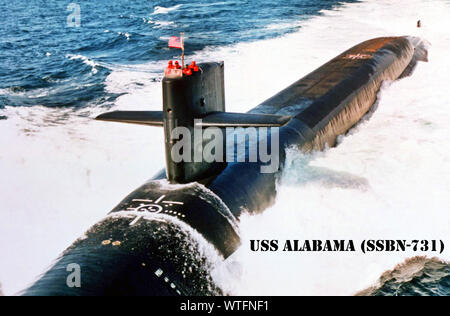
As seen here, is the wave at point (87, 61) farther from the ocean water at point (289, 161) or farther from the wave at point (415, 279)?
the wave at point (415, 279)

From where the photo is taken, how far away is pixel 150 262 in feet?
17.4

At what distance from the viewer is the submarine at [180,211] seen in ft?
16.9

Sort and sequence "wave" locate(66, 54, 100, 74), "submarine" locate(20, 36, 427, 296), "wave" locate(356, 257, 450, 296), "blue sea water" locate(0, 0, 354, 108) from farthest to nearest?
"wave" locate(66, 54, 100, 74), "blue sea water" locate(0, 0, 354, 108), "wave" locate(356, 257, 450, 296), "submarine" locate(20, 36, 427, 296)

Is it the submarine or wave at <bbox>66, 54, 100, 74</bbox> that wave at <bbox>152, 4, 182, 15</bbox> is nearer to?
wave at <bbox>66, 54, 100, 74</bbox>

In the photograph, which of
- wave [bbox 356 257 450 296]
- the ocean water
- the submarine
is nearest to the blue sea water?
the ocean water

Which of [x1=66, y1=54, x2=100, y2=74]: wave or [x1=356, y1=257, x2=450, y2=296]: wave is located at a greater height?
[x1=66, y1=54, x2=100, y2=74]: wave

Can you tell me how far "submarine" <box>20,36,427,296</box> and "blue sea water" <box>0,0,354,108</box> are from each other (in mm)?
8431

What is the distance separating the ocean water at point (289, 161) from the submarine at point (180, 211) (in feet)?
1.29

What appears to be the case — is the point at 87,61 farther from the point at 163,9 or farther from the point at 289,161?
the point at 289,161

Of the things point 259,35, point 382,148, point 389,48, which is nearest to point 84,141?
point 382,148

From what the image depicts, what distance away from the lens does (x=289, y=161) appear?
8.71 metres

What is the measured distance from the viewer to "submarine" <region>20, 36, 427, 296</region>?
5.14 metres

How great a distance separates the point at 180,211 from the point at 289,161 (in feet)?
10.2
